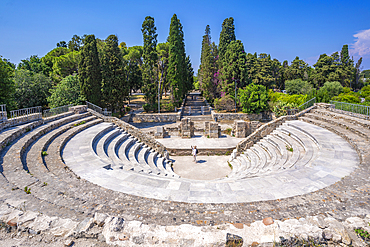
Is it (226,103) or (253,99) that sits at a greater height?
(253,99)

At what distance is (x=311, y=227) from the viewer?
12.8ft

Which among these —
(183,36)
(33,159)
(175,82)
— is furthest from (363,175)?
(183,36)

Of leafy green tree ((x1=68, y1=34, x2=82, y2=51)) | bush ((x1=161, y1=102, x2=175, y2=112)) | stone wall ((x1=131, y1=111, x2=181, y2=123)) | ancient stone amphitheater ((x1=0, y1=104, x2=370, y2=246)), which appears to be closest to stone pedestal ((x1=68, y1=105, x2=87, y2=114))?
ancient stone amphitheater ((x1=0, y1=104, x2=370, y2=246))

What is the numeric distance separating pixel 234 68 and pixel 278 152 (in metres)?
17.2

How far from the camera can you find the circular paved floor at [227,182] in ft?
18.6

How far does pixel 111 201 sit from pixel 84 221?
1.15 metres

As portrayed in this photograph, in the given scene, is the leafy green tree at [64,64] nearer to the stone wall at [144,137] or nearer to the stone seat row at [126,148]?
the stone wall at [144,137]

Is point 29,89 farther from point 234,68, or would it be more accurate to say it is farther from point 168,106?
point 234,68

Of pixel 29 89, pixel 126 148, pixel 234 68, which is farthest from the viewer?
pixel 234 68

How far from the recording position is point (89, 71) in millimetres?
20750

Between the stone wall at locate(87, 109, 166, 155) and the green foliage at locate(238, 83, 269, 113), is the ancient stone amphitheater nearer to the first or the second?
the stone wall at locate(87, 109, 166, 155)

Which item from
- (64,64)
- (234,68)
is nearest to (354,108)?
(234,68)

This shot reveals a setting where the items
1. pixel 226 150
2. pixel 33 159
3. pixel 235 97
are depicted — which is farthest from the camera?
pixel 235 97

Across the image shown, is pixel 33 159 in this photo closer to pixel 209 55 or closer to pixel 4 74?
pixel 4 74
